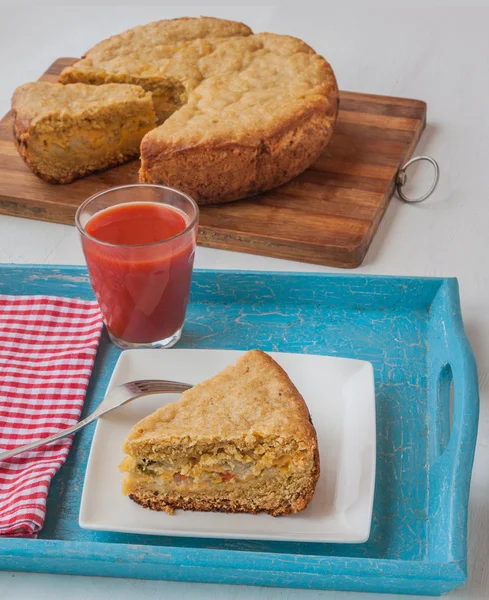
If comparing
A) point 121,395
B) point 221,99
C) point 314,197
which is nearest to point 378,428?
point 121,395

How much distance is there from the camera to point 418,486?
2.09 metres

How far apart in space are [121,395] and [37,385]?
0.98 ft

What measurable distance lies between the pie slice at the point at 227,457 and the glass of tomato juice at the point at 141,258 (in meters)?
0.48

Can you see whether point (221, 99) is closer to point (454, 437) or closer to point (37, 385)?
point (37, 385)

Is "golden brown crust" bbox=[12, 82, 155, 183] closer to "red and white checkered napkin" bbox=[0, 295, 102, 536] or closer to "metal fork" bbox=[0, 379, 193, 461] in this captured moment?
"red and white checkered napkin" bbox=[0, 295, 102, 536]

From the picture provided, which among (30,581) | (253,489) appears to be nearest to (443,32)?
(253,489)

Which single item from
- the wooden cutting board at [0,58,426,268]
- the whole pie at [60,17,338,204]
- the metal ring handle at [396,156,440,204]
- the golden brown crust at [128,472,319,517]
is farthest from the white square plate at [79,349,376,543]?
the metal ring handle at [396,156,440,204]

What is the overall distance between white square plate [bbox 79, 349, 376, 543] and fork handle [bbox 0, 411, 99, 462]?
34 millimetres

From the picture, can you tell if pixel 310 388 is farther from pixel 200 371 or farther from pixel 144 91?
pixel 144 91

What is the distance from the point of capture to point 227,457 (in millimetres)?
2000

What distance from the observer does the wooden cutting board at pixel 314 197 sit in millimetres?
3143

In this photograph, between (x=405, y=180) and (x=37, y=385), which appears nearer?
(x=37, y=385)

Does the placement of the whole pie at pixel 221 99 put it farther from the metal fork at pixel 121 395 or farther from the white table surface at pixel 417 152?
the metal fork at pixel 121 395

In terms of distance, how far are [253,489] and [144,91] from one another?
221 cm
